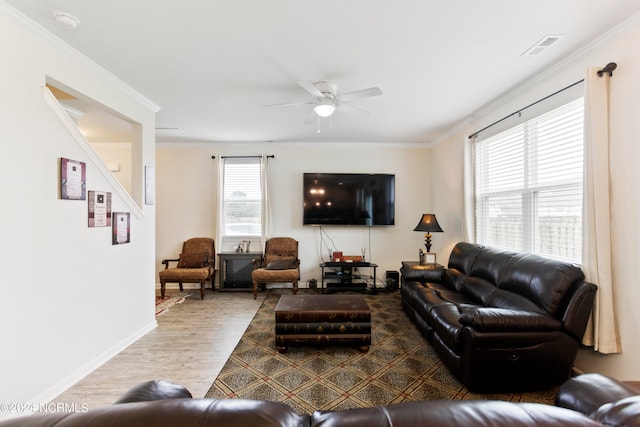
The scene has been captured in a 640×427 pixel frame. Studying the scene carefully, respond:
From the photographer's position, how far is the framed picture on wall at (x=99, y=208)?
2.47 metres

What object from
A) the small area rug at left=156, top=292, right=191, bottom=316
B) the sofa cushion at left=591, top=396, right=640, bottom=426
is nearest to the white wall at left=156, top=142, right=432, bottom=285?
the small area rug at left=156, top=292, right=191, bottom=316

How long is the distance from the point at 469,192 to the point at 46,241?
4.59 metres

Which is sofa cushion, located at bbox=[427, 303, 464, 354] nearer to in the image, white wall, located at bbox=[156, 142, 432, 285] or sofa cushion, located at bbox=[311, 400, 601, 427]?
sofa cushion, located at bbox=[311, 400, 601, 427]

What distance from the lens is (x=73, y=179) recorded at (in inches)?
89.1

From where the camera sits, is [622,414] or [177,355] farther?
[177,355]

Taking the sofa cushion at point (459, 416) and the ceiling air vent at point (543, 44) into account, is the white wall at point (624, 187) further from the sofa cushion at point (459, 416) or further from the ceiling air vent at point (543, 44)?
the sofa cushion at point (459, 416)

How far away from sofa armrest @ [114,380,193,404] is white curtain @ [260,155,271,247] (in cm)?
398

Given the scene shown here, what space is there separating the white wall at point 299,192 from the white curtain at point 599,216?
10.4ft

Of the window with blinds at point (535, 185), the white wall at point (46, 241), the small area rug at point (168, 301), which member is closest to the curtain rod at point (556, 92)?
the window with blinds at point (535, 185)

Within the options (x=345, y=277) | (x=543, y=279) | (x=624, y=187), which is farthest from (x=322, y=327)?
(x=624, y=187)

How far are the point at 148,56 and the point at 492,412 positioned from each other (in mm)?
3143

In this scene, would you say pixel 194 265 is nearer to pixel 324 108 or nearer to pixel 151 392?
pixel 324 108

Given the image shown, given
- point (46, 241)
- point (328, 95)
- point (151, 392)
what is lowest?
point (151, 392)

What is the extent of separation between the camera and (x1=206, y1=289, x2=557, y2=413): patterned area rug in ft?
6.64
